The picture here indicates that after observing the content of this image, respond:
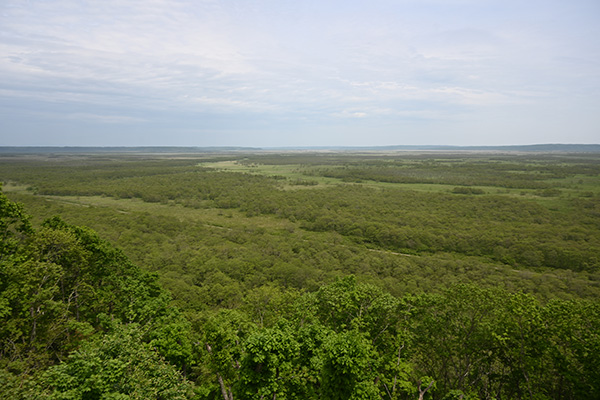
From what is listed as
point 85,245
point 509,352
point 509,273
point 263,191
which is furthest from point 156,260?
point 263,191

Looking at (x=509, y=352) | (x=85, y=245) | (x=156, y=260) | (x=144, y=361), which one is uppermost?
(x=85, y=245)

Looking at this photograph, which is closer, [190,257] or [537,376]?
[537,376]

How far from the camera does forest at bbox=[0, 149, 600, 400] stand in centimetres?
1455

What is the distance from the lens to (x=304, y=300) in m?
21.2

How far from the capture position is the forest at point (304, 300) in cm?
1455

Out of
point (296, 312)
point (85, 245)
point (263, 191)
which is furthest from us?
point (263, 191)

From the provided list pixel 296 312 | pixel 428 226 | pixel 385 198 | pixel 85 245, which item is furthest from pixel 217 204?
pixel 296 312

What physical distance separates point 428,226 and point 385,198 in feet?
101

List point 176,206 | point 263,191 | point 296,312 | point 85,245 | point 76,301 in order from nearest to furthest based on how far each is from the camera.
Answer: point 296,312
point 76,301
point 85,245
point 176,206
point 263,191

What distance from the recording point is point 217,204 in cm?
10356

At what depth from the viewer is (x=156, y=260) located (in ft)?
167

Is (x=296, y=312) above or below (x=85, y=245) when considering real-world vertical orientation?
below

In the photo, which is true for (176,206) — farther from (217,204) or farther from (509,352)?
(509,352)

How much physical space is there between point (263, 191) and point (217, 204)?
22989mm
